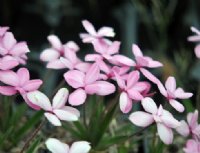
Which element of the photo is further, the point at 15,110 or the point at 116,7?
the point at 116,7

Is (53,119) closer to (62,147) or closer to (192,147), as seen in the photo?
(62,147)

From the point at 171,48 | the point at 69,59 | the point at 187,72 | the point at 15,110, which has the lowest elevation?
the point at 171,48

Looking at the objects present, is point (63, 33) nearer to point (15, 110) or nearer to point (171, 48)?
point (171, 48)

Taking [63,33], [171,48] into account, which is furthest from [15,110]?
[171,48]

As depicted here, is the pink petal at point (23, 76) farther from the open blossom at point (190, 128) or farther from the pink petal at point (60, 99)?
the open blossom at point (190, 128)

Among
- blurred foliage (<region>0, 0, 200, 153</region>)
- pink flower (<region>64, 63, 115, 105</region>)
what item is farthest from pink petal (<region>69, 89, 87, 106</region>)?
blurred foliage (<region>0, 0, 200, 153</region>)

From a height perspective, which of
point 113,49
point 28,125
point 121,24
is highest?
point 113,49

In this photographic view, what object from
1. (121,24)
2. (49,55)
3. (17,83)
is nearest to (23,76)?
(17,83)
